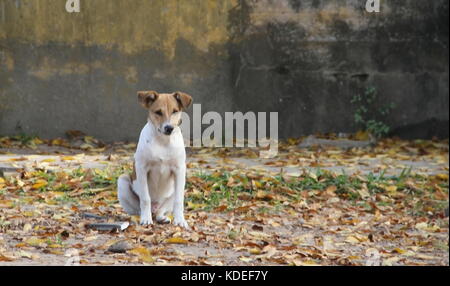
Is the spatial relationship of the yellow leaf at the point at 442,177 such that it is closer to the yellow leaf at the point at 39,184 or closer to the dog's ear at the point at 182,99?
the dog's ear at the point at 182,99

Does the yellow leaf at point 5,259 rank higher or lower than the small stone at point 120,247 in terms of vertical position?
higher

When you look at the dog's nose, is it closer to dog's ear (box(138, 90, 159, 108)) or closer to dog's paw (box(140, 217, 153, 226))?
dog's ear (box(138, 90, 159, 108))

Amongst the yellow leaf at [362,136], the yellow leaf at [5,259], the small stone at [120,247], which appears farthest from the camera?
the yellow leaf at [362,136]

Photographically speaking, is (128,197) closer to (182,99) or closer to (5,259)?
(182,99)

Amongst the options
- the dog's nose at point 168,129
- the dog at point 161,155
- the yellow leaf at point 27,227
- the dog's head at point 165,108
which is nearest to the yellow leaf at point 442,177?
the dog at point 161,155

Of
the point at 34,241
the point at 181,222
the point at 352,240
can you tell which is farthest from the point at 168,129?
the point at 352,240

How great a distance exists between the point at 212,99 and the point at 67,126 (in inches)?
83.8

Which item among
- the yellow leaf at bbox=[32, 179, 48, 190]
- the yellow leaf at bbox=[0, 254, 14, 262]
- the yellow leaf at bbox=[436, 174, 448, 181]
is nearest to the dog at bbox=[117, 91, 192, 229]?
the yellow leaf at bbox=[0, 254, 14, 262]

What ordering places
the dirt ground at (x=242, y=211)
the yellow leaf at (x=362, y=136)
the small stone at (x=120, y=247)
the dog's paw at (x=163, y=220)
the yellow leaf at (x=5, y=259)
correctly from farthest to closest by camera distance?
the yellow leaf at (x=362, y=136) → the dog's paw at (x=163, y=220) → the dirt ground at (x=242, y=211) → the small stone at (x=120, y=247) → the yellow leaf at (x=5, y=259)

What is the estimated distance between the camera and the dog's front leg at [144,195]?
7195mm

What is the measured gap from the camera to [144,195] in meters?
7.21

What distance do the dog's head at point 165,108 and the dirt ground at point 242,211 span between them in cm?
85

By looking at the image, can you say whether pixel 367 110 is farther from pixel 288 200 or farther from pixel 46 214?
pixel 46 214

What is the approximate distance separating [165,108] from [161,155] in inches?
15.6
